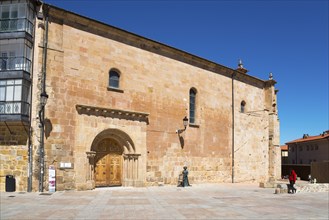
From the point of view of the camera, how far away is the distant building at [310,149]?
43.6 metres

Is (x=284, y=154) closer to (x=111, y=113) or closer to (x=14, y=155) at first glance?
(x=111, y=113)

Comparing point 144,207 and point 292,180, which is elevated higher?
point 292,180

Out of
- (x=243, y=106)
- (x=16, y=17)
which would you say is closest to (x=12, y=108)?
(x=16, y=17)

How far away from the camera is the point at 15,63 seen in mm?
15062

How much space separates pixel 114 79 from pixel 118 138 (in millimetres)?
3137

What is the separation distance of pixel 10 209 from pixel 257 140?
2059cm

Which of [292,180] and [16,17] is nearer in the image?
[16,17]

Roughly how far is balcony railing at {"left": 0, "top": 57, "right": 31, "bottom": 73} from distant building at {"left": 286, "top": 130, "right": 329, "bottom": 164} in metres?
37.4

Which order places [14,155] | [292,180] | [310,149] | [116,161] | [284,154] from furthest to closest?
[284,154], [310,149], [116,161], [292,180], [14,155]

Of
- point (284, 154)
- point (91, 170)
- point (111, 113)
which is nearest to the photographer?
point (91, 170)

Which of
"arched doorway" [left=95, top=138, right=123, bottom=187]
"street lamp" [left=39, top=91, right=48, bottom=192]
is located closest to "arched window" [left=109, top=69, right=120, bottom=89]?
"arched doorway" [left=95, top=138, right=123, bottom=187]

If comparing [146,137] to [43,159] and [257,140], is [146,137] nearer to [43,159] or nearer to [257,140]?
[43,159]

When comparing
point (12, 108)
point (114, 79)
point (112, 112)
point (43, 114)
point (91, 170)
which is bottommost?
point (91, 170)

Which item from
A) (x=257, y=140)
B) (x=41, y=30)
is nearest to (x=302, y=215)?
(x=41, y=30)
